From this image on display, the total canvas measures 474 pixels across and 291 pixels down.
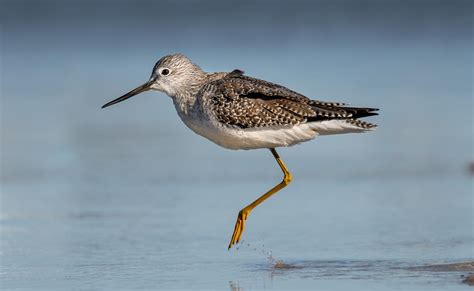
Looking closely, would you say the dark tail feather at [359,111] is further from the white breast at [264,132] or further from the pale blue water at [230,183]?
the pale blue water at [230,183]

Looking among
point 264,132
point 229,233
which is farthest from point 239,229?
point 264,132

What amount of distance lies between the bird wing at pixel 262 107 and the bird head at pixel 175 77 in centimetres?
32

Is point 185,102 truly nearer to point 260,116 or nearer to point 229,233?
point 260,116

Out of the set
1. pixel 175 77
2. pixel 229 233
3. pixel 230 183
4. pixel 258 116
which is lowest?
pixel 229 233

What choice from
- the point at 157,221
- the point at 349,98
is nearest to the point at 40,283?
the point at 157,221

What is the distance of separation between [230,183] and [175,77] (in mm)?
2309

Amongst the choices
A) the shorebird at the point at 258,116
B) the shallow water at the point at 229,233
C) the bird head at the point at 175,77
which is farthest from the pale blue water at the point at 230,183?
the bird head at the point at 175,77

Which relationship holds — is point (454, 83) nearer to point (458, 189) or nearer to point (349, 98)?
point (349, 98)

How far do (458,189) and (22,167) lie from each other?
5175mm

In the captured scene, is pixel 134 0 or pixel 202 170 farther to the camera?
pixel 134 0

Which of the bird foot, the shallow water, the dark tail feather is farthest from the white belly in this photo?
the shallow water

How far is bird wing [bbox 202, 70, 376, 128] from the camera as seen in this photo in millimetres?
8852

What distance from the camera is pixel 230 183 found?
1143cm

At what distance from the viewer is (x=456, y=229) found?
364 inches
